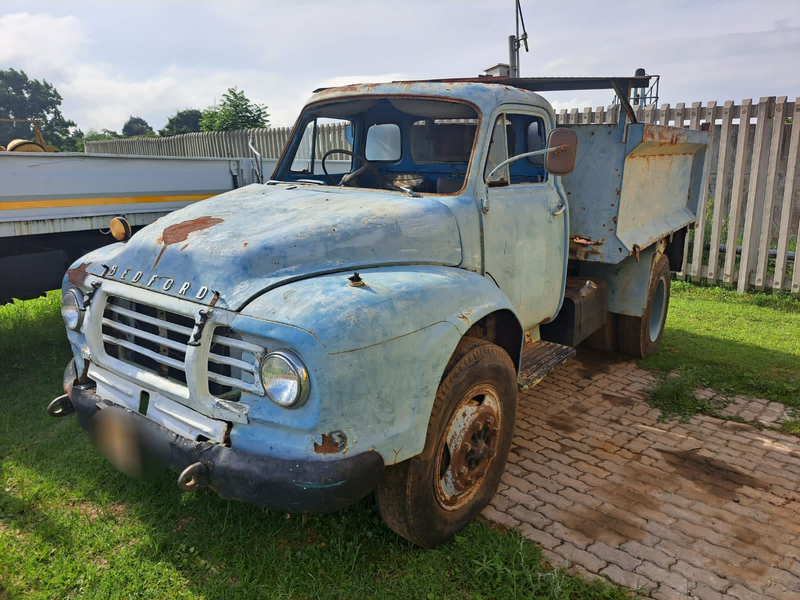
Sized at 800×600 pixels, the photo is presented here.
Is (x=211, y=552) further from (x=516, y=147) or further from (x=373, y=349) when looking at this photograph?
(x=516, y=147)

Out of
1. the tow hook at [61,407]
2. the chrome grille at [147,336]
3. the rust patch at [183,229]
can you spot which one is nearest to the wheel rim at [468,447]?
the chrome grille at [147,336]

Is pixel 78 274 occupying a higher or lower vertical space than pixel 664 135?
lower

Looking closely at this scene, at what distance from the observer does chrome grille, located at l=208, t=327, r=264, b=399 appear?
2.29 meters

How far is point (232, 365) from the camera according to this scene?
2.33 meters

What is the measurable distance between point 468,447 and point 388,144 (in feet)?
7.48

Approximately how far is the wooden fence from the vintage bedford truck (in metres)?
3.96

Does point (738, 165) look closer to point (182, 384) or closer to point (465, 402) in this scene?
point (465, 402)

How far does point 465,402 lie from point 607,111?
24.8ft

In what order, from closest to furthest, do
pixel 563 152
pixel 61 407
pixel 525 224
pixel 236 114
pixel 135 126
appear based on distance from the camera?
pixel 61 407 < pixel 563 152 < pixel 525 224 < pixel 236 114 < pixel 135 126

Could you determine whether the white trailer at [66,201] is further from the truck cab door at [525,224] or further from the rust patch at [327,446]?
the rust patch at [327,446]

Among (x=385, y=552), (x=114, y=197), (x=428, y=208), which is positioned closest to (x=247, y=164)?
(x=114, y=197)

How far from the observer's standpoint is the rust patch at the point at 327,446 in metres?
2.19

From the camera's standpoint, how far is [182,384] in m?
2.58

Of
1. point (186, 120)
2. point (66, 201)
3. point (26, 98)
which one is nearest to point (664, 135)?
point (66, 201)
